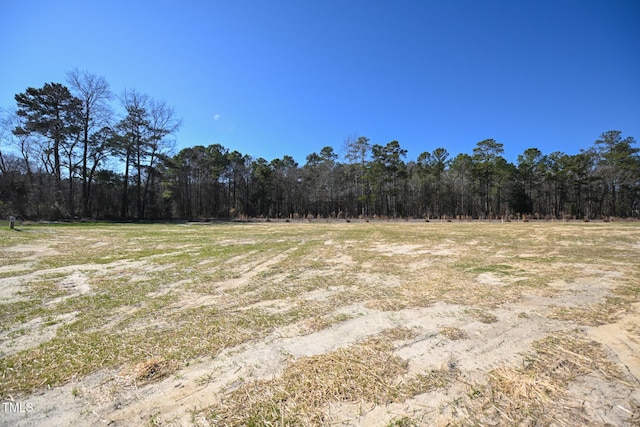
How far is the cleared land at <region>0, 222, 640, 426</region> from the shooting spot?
5.05ft

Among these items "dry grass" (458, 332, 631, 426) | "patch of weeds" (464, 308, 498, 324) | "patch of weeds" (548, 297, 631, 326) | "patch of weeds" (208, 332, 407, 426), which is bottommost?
"patch of weeds" (208, 332, 407, 426)

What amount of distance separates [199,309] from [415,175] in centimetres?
4040

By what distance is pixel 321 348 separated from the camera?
227 cm

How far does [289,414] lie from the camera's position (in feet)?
4.89

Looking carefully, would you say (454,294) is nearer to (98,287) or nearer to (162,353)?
(162,353)

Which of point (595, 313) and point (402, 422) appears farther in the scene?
point (595, 313)

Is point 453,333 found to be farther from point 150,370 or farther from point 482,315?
point 150,370

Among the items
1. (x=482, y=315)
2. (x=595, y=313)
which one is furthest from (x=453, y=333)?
(x=595, y=313)

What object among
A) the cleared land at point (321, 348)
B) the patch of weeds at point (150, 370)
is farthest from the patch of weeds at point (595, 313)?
the patch of weeds at point (150, 370)

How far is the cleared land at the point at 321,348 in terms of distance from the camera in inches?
60.6

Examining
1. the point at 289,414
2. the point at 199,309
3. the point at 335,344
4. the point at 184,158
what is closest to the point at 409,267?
the point at 335,344

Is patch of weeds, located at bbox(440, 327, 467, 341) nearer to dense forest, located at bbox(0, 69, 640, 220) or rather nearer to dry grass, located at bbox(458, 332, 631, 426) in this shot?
dry grass, located at bbox(458, 332, 631, 426)

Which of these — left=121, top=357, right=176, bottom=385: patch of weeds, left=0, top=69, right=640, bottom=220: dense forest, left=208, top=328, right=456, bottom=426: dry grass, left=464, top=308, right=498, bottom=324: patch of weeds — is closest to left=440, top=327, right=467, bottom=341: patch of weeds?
left=464, top=308, right=498, bottom=324: patch of weeds

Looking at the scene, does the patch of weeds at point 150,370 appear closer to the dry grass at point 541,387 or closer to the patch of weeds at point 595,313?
the dry grass at point 541,387
